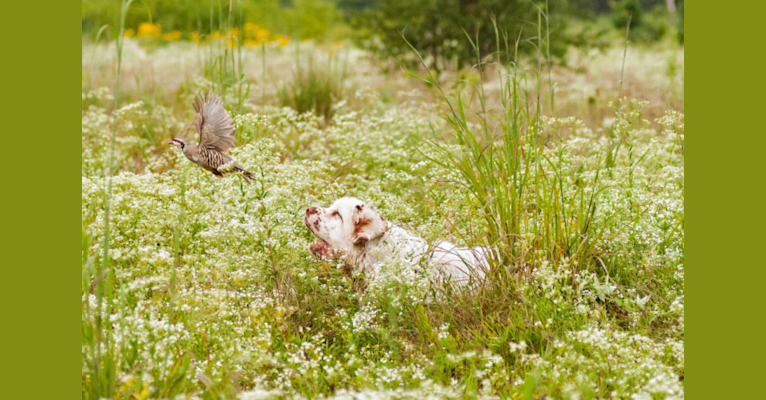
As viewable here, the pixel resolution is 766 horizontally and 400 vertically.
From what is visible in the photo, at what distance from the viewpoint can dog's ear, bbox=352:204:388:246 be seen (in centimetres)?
324

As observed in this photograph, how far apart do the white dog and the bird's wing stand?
84cm

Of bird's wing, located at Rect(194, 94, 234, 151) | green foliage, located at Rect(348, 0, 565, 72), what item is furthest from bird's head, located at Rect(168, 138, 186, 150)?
green foliage, located at Rect(348, 0, 565, 72)

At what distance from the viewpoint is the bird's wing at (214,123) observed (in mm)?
3779

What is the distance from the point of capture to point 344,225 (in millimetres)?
3311

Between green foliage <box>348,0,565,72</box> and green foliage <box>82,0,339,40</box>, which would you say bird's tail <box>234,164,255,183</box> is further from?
green foliage <box>82,0,339,40</box>

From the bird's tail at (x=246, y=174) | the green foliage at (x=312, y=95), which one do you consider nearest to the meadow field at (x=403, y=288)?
the bird's tail at (x=246, y=174)

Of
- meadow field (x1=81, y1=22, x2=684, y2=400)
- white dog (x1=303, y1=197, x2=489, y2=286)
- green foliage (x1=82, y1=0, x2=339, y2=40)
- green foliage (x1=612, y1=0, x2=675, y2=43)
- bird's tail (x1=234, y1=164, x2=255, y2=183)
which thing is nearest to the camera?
meadow field (x1=81, y1=22, x2=684, y2=400)

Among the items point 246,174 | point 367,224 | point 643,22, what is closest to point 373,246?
point 367,224

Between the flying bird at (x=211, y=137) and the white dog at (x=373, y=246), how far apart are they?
0.66 meters

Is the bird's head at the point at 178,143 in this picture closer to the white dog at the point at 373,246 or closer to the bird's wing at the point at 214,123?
the bird's wing at the point at 214,123

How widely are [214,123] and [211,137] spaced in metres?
0.10

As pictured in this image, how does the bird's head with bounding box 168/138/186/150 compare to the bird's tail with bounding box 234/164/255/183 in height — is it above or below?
above

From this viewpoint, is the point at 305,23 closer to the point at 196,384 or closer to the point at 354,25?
the point at 354,25

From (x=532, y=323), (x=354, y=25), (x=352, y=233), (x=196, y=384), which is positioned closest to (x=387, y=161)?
(x=352, y=233)
